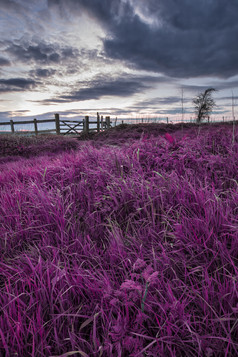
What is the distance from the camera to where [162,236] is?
1727mm

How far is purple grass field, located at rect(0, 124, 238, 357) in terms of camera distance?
3.18 feet

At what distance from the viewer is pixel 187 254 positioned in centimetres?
148

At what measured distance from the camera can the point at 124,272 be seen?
1.42 meters

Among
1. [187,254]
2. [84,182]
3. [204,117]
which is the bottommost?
[187,254]

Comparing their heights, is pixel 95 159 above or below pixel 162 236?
above

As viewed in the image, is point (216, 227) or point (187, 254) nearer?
point (187, 254)

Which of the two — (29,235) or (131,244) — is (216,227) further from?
(29,235)

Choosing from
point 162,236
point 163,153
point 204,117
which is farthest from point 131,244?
point 204,117

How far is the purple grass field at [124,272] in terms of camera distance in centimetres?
97

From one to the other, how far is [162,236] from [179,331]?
0.78 meters

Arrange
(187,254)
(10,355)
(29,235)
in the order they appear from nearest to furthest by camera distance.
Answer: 1. (10,355)
2. (187,254)
3. (29,235)

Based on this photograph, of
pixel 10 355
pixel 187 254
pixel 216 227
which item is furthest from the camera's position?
pixel 216 227

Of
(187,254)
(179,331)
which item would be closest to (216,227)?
(187,254)

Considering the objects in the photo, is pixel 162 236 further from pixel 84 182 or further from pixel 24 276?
pixel 84 182
